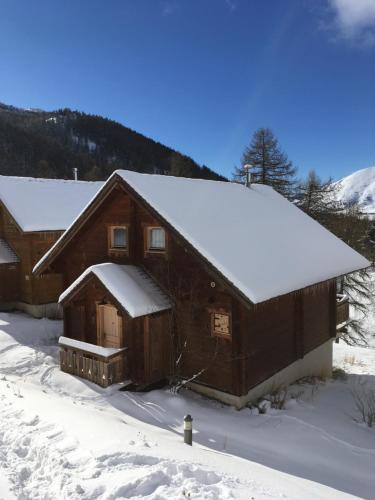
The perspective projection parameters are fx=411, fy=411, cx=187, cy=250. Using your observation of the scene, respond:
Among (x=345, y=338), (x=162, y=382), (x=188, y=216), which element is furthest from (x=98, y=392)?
(x=345, y=338)

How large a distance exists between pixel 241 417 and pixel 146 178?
7948mm

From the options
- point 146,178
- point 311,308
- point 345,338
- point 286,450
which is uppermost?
point 146,178

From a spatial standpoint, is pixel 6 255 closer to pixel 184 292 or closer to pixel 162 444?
pixel 184 292

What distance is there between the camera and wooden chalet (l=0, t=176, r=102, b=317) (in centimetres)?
2164

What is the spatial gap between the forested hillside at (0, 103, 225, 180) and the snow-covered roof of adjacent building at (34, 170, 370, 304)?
5625 cm

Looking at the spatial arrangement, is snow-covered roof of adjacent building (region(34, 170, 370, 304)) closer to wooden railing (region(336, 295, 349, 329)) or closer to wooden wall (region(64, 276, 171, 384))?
wooden wall (region(64, 276, 171, 384))

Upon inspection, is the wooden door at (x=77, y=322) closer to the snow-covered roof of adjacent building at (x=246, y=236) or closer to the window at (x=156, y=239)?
the snow-covered roof of adjacent building at (x=246, y=236)

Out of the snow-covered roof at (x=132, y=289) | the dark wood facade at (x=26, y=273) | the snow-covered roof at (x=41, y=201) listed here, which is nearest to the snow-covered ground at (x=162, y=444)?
the snow-covered roof at (x=132, y=289)

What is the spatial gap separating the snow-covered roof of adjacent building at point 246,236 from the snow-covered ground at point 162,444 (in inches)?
138

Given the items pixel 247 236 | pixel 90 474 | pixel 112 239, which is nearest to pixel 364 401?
pixel 247 236

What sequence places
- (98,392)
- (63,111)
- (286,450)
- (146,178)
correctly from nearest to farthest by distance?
(286,450) → (98,392) → (146,178) → (63,111)

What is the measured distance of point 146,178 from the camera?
541 inches

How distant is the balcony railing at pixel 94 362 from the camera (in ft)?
40.0

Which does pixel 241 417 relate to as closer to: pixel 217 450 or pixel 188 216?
pixel 217 450
